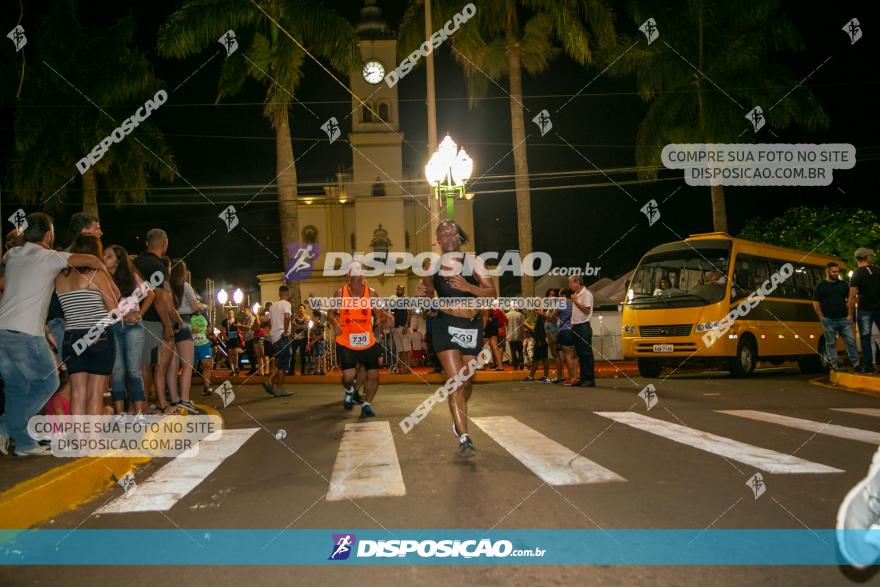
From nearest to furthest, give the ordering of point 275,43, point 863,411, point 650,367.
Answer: point 863,411 < point 650,367 < point 275,43

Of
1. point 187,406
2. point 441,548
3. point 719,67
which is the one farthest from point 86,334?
point 719,67

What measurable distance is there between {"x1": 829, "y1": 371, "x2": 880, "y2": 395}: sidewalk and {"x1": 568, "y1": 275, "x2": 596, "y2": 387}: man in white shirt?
4631 millimetres

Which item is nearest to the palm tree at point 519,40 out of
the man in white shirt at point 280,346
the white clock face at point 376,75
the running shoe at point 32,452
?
the man in white shirt at point 280,346

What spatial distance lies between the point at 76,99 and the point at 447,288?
937 inches

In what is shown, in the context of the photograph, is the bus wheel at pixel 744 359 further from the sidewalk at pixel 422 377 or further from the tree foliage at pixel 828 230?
the tree foliage at pixel 828 230

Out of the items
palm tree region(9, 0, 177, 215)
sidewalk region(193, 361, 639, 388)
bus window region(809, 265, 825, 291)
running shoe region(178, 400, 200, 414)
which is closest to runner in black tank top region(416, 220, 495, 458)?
running shoe region(178, 400, 200, 414)

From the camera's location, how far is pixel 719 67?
25.1 m

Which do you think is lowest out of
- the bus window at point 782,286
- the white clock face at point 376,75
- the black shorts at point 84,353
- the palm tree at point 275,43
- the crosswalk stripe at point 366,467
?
the crosswalk stripe at point 366,467

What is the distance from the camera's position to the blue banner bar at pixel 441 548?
3.78 meters

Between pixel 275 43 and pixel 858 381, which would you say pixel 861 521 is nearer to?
pixel 858 381

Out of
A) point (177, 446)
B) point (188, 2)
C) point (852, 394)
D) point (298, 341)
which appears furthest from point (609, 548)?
point (188, 2)

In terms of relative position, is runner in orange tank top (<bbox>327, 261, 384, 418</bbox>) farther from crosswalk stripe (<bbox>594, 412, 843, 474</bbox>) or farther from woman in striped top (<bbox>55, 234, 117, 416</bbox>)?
woman in striped top (<bbox>55, 234, 117, 416</bbox>)

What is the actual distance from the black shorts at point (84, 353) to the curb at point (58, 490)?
93cm

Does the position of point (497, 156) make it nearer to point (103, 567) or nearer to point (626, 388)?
point (626, 388)
